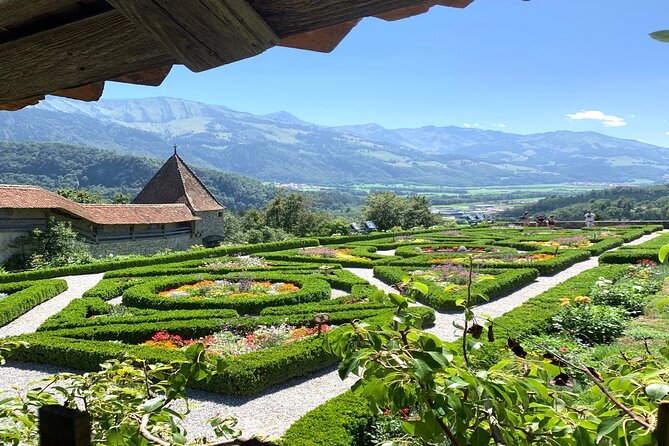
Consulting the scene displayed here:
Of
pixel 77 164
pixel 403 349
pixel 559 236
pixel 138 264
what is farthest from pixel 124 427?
pixel 77 164

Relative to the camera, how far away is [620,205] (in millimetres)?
54188

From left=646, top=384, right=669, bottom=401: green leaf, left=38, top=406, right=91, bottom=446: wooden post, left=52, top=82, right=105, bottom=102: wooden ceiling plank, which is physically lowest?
left=646, top=384, right=669, bottom=401: green leaf

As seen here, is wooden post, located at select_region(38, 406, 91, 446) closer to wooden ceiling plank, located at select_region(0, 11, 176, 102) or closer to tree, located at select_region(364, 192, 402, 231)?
wooden ceiling plank, located at select_region(0, 11, 176, 102)

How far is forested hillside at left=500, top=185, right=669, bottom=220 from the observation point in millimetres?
47531

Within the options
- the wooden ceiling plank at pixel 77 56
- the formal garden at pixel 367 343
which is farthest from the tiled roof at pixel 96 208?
the wooden ceiling plank at pixel 77 56

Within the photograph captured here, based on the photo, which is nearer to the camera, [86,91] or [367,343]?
[367,343]

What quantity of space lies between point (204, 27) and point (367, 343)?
0.98 metres

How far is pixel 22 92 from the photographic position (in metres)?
1.50

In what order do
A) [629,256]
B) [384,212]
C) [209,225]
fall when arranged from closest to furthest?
[629,256] < [209,225] < [384,212]

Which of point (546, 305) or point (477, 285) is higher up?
point (477, 285)

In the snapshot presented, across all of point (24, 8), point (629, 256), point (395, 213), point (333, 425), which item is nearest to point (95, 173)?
point (395, 213)

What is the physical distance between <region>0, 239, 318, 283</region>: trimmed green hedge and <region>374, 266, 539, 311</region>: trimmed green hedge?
22.2 feet

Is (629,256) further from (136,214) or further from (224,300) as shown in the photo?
(136,214)

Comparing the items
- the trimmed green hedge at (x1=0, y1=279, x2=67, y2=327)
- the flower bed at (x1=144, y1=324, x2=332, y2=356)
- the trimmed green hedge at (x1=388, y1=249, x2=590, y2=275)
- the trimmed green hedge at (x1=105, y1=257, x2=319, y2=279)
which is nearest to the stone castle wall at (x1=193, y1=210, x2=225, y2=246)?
the trimmed green hedge at (x1=105, y1=257, x2=319, y2=279)
